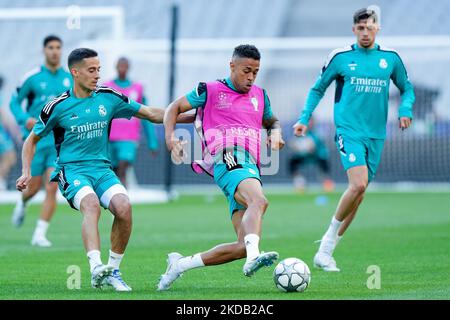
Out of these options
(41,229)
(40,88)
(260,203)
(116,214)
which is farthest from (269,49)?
(260,203)

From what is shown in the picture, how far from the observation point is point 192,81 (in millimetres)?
30781

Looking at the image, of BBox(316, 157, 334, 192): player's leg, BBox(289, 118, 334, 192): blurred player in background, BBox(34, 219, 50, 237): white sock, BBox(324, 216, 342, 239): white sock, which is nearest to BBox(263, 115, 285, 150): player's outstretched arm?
BBox(324, 216, 342, 239): white sock

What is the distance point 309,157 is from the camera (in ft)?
87.2

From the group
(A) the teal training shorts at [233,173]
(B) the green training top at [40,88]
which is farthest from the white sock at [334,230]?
(B) the green training top at [40,88]

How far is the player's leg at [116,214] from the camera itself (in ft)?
27.7

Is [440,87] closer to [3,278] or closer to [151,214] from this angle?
[151,214]

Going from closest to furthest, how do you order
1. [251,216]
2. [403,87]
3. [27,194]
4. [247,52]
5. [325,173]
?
1. [251,216]
2. [247,52]
3. [403,87]
4. [27,194]
5. [325,173]

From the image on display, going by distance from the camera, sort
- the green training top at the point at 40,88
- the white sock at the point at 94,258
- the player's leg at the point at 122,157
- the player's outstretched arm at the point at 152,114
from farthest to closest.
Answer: the player's leg at the point at 122,157, the green training top at the point at 40,88, the player's outstretched arm at the point at 152,114, the white sock at the point at 94,258

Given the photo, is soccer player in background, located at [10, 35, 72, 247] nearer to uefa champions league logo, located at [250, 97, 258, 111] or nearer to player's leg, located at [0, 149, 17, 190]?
uefa champions league logo, located at [250, 97, 258, 111]

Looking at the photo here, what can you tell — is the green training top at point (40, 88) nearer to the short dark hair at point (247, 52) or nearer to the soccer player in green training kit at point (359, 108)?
the soccer player in green training kit at point (359, 108)

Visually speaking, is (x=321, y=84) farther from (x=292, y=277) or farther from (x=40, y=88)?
(x=40, y=88)

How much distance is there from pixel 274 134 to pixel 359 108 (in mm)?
1813
